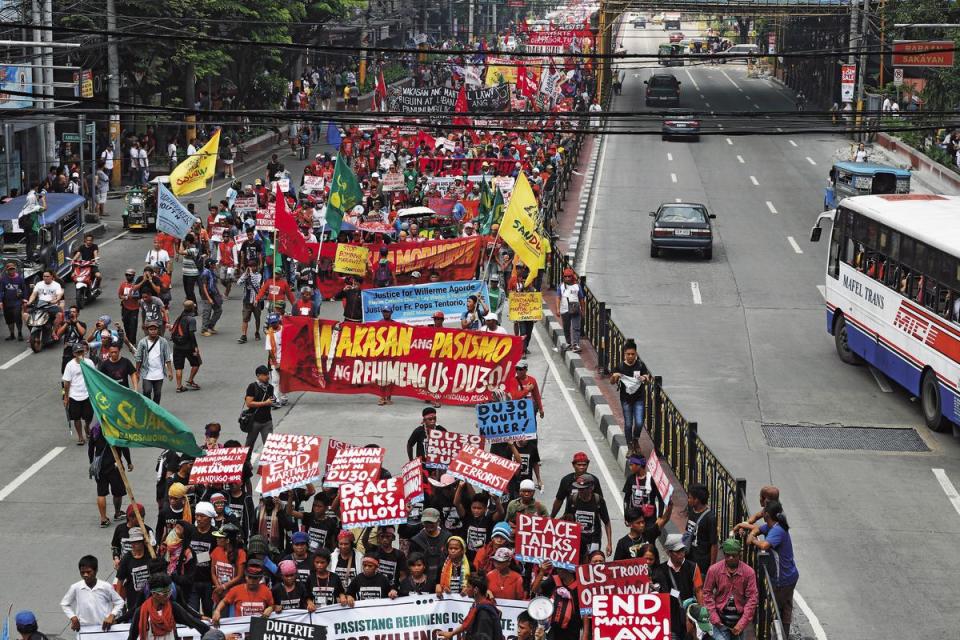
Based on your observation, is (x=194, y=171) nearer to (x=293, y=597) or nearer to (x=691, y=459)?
(x=691, y=459)

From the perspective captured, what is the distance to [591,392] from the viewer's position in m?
21.7

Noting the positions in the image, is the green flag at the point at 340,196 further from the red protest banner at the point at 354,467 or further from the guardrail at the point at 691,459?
the red protest banner at the point at 354,467

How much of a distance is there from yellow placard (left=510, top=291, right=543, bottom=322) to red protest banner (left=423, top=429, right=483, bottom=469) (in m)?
8.44

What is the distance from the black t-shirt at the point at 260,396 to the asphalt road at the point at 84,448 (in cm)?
144

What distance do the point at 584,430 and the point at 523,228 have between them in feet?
16.6

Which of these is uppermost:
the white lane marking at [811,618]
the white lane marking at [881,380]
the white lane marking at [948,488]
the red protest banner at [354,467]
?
the red protest banner at [354,467]

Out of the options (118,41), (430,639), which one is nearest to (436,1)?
(118,41)

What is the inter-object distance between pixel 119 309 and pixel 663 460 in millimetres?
12961

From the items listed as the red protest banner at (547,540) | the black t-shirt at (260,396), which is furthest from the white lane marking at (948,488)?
the black t-shirt at (260,396)

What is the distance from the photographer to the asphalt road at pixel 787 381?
14.9m

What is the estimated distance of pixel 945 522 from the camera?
54.7 ft

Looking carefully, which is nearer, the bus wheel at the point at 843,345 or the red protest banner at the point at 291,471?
the red protest banner at the point at 291,471

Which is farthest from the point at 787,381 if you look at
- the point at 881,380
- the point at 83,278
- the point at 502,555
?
the point at 83,278

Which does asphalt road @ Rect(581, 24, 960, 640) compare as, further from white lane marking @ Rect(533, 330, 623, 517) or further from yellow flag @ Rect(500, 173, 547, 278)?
yellow flag @ Rect(500, 173, 547, 278)
